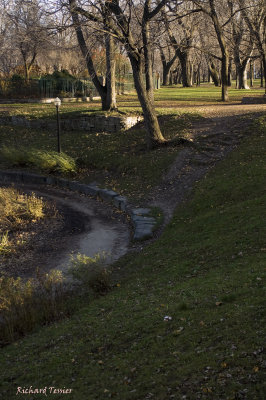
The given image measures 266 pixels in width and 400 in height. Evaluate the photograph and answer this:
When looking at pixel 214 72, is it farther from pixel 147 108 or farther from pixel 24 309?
pixel 24 309

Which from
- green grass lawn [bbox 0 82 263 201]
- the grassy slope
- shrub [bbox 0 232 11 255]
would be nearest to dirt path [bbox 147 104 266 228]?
green grass lawn [bbox 0 82 263 201]

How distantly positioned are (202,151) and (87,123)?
7407mm

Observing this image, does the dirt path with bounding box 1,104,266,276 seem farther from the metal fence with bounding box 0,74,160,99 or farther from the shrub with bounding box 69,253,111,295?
the metal fence with bounding box 0,74,160,99

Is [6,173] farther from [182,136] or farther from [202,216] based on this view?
[202,216]

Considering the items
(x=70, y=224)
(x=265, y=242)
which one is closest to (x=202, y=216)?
(x=265, y=242)

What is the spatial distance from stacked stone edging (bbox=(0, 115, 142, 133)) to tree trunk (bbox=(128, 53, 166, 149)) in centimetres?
341

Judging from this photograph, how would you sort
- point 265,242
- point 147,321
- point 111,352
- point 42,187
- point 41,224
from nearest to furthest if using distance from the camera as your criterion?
point 111,352
point 147,321
point 265,242
point 41,224
point 42,187

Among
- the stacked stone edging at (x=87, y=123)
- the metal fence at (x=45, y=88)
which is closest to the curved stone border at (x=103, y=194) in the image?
the stacked stone edging at (x=87, y=123)

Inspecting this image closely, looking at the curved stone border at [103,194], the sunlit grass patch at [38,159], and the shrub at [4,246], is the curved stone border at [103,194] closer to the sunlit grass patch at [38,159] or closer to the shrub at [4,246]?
the sunlit grass patch at [38,159]

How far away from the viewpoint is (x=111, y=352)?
5.07 meters

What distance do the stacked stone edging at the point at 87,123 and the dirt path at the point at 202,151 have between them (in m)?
3.07

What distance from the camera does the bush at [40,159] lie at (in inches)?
655

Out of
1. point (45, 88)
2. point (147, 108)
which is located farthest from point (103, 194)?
point (45, 88)

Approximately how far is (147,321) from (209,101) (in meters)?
20.5
